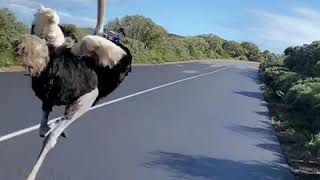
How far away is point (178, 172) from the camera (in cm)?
898

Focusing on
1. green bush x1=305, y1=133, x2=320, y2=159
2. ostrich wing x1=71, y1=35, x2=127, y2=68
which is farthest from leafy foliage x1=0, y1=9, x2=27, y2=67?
ostrich wing x1=71, y1=35, x2=127, y2=68

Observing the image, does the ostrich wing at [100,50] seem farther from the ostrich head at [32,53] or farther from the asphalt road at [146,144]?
the asphalt road at [146,144]

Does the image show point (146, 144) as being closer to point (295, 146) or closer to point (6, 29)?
point (295, 146)

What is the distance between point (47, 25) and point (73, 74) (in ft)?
1.22

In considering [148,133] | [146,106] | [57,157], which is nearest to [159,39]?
[146,106]

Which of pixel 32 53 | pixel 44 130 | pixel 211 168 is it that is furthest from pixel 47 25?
pixel 211 168

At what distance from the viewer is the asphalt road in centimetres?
830

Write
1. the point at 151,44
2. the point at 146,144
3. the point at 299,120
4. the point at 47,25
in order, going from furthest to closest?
the point at 151,44 → the point at 299,120 → the point at 146,144 → the point at 47,25

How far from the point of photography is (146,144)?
10930 mm

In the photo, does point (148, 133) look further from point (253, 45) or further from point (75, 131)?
point (253, 45)

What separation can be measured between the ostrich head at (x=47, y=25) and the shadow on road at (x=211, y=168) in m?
5.09

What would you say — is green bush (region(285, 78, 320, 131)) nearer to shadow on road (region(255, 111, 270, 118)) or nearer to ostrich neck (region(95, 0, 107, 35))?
shadow on road (region(255, 111, 270, 118))

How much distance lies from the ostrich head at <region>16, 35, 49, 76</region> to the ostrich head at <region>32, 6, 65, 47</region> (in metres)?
0.10

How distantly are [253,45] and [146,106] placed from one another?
98962 mm
